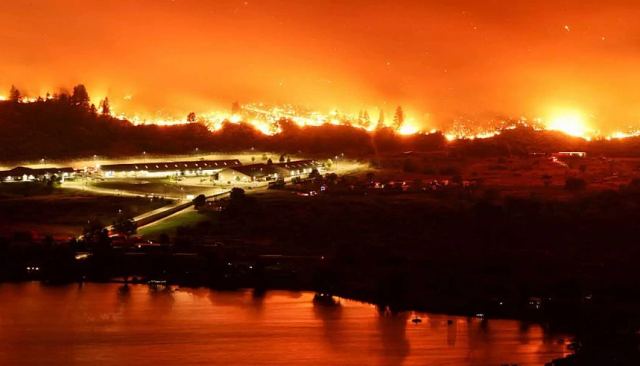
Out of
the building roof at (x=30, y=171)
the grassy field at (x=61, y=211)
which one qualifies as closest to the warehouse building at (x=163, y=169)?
the building roof at (x=30, y=171)

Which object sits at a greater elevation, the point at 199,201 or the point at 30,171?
the point at 30,171

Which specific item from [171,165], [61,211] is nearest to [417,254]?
[61,211]

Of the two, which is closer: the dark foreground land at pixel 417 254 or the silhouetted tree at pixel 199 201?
the dark foreground land at pixel 417 254

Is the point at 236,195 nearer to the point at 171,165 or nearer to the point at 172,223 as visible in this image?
the point at 172,223

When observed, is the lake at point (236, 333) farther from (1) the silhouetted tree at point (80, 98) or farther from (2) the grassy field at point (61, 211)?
(1) the silhouetted tree at point (80, 98)

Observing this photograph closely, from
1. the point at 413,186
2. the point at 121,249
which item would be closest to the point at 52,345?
the point at 121,249

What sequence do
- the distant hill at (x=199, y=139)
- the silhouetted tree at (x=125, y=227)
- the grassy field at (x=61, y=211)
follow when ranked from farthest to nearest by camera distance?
the distant hill at (x=199, y=139)
the grassy field at (x=61, y=211)
the silhouetted tree at (x=125, y=227)

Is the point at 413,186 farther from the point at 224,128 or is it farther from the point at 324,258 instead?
the point at 224,128
